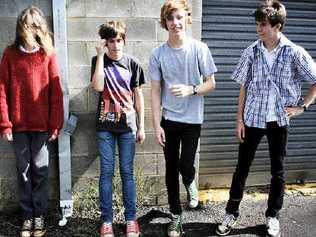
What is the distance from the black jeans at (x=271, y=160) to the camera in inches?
147

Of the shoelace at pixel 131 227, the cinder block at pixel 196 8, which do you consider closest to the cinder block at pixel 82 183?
the shoelace at pixel 131 227

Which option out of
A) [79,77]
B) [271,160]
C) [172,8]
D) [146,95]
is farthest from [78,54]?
[271,160]

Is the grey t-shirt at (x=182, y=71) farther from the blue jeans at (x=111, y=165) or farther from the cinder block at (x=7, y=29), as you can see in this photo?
the cinder block at (x=7, y=29)

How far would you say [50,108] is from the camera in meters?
3.84

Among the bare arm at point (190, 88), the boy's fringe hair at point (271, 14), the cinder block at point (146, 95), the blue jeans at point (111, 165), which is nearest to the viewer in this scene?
the boy's fringe hair at point (271, 14)

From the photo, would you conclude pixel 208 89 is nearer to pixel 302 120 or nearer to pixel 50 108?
pixel 50 108

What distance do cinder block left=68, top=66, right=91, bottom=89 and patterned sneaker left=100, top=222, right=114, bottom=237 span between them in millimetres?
1290

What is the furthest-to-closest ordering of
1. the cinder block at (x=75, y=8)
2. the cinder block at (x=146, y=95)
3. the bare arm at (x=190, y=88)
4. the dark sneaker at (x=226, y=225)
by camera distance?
1. the cinder block at (x=146, y=95)
2. the dark sneaker at (x=226, y=225)
3. the cinder block at (x=75, y=8)
4. the bare arm at (x=190, y=88)

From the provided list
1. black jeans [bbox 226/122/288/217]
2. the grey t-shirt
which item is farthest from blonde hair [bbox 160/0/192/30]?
black jeans [bbox 226/122/288/217]

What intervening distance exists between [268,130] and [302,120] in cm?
141

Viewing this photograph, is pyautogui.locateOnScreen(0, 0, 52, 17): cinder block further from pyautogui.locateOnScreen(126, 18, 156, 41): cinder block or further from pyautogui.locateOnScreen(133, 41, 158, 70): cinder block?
pyautogui.locateOnScreen(133, 41, 158, 70): cinder block

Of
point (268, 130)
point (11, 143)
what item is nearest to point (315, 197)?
point (268, 130)

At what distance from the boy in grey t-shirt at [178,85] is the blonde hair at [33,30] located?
3.02 feet

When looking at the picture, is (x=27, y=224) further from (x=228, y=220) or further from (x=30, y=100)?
(x=228, y=220)
